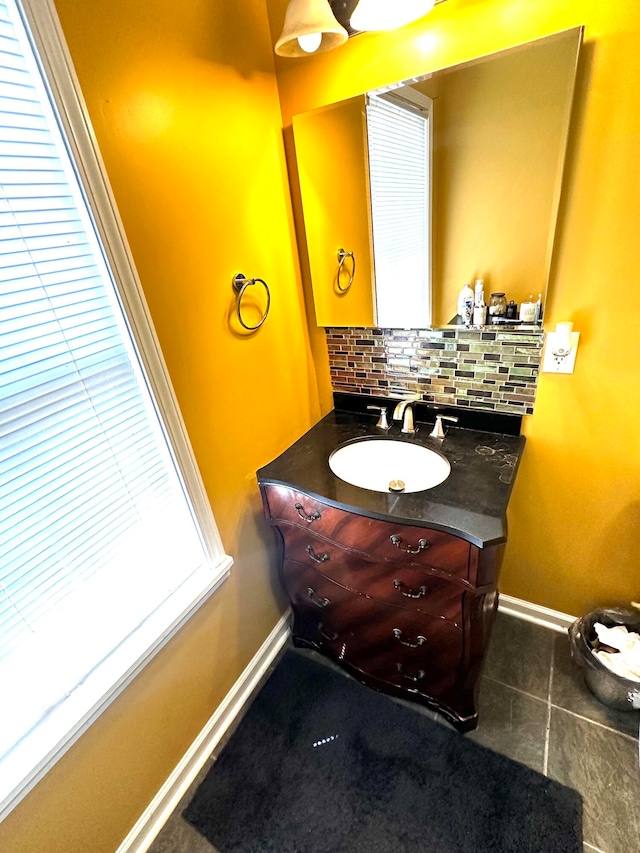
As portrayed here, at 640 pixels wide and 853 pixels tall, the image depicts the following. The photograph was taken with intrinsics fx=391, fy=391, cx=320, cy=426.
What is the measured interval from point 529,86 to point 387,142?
0.39 metres

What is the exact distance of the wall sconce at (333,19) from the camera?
94 centimetres

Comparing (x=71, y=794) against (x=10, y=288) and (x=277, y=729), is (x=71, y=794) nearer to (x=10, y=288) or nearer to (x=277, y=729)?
(x=277, y=729)

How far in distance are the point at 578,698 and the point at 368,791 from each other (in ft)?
2.63

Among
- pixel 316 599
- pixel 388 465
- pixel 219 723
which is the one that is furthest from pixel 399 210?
pixel 219 723

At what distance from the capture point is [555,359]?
1.20m

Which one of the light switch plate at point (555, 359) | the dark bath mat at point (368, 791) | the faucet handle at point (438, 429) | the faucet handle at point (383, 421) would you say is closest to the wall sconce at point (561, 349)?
the light switch plate at point (555, 359)

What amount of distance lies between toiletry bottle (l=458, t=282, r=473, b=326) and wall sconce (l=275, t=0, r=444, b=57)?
0.68 m

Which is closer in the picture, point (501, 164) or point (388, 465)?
point (501, 164)

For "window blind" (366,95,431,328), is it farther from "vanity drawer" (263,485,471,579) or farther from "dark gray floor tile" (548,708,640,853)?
"dark gray floor tile" (548,708,640,853)

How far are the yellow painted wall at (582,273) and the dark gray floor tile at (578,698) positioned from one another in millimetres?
198

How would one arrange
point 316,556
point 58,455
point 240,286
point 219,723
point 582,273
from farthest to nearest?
point 219,723 < point 316,556 < point 240,286 < point 582,273 < point 58,455

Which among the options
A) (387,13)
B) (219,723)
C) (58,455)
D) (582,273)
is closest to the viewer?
(58,455)

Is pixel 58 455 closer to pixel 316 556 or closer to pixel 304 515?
pixel 304 515

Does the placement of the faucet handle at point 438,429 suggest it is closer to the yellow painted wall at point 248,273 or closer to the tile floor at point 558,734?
the yellow painted wall at point 248,273
